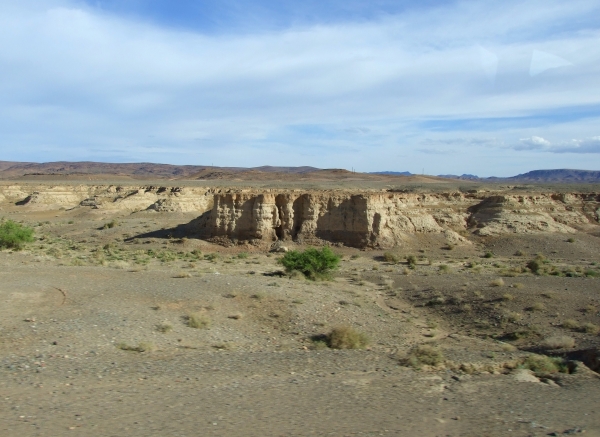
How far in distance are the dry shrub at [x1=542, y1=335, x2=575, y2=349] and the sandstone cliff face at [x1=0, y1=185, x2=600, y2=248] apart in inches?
732

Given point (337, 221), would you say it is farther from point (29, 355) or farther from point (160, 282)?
point (29, 355)

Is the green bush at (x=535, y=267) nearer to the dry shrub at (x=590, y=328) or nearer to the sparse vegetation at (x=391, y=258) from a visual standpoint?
the sparse vegetation at (x=391, y=258)

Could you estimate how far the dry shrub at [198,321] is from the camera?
13.4m

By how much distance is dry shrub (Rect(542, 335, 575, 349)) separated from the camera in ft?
43.7

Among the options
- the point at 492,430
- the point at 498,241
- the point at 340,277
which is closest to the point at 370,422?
the point at 492,430

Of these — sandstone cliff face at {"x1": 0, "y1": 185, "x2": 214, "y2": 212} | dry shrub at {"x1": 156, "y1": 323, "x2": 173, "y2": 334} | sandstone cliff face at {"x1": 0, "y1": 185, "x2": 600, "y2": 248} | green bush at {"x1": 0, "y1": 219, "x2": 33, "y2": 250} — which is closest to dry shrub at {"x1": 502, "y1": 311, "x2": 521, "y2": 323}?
dry shrub at {"x1": 156, "y1": 323, "x2": 173, "y2": 334}

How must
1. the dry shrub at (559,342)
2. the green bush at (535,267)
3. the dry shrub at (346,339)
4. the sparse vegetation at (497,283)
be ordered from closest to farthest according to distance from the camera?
the dry shrub at (346,339), the dry shrub at (559,342), the sparse vegetation at (497,283), the green bush at (535,267)

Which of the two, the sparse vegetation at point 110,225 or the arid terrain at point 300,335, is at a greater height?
the arid terrain at point 300,335

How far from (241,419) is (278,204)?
1070 inches

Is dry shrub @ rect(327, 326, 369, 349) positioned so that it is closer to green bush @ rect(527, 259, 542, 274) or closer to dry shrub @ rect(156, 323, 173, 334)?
dry shrub @ rect(156, 323, 173, 334)

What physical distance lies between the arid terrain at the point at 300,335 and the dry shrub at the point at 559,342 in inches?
2.8

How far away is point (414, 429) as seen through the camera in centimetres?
721

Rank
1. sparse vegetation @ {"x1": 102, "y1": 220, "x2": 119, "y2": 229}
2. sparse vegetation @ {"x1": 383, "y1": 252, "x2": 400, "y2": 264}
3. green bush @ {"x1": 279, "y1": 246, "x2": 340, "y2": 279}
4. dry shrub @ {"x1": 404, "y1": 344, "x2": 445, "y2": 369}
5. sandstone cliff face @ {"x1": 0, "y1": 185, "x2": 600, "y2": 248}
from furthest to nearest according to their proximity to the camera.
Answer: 1. sparse vegetation @ {"x1": 102, "y1": 220, "x2": 119, "y2": 229}
2. sandstone cliff face @ {"x1": 0, "y1": 185, "x2": 600, "y2": 248}
3. sparse vegetation @ {"x1": 383, "y1": 252, "x2": 400, "y2": 264}
4. green bush @ {"x1": 279, "y1": 246, "x2": 340, "y2": 279}
5. dry shrub @ {"x1": 404, "y1": 344, "x2": 445, "y2": 369}

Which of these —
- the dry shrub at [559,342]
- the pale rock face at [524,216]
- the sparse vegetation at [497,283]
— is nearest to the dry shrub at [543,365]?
the dry shrub at [559,342]
